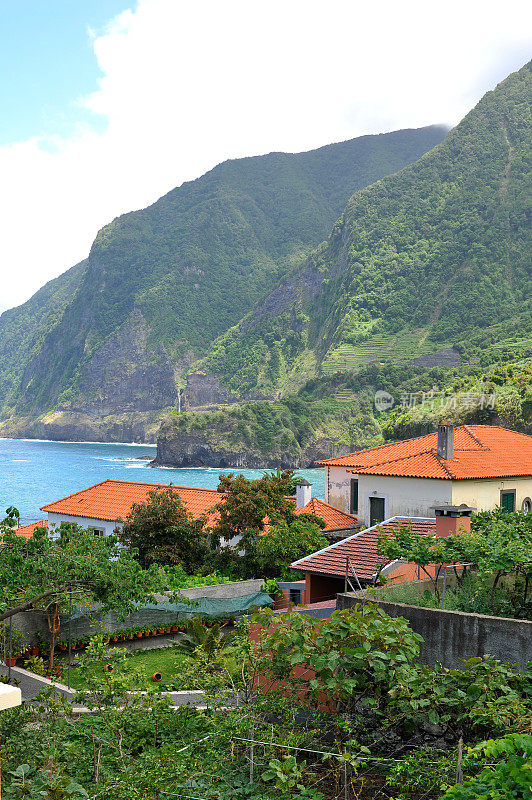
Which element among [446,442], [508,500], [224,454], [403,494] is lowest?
[224,454]

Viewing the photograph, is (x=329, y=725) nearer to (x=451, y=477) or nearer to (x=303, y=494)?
(x=451, y=477)

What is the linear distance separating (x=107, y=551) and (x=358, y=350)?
16818cm

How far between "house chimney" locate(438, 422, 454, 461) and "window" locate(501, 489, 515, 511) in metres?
1.99

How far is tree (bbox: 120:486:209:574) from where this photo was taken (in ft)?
76.2

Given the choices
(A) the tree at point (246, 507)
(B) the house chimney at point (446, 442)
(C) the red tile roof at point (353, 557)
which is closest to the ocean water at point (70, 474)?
(A) the tree at point (246, 507)

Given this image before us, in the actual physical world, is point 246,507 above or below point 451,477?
below

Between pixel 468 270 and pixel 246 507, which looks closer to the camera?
pixel 246 507

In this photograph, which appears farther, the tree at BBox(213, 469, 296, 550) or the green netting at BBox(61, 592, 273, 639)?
the tree at BBox(213, 469, 296, 550)

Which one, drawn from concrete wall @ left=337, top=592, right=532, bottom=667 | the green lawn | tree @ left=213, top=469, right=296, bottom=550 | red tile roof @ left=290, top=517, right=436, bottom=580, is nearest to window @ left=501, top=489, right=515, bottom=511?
red tile roof @ left=290, top=517, right=436, bottom=580

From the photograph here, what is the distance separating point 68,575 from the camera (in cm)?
1200

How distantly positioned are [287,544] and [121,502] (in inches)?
476

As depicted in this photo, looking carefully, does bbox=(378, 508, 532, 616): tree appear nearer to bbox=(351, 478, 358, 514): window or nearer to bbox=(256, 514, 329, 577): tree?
bbox=(256, 514, 329, 577): tree

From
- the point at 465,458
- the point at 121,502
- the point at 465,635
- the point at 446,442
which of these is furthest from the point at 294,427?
the point at 465,635

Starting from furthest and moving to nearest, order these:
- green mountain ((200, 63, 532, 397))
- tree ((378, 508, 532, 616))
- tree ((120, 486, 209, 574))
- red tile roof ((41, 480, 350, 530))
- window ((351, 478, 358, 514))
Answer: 1. green mountain ((200, 63, 532, 397))
2. red tile roof ((41, 480, 350, 530))
3. window ((351, 478, 358, 514))
4. tree ((120, 486, 209, 574))
5. tree ((378, 508, 532, 616))
